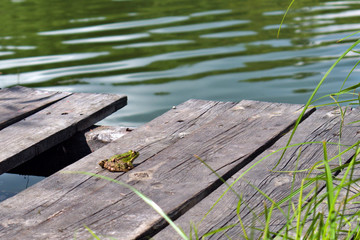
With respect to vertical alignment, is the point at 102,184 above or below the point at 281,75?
above

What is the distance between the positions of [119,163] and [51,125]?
873 millimetres

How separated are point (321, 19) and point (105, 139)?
5519mm

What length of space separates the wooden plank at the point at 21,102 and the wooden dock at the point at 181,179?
0.19 m

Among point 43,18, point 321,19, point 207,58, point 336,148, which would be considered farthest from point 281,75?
point 43,18

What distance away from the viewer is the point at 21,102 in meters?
3.77

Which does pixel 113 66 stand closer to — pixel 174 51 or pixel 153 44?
pixel 174 51

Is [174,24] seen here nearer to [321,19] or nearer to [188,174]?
[321,19]

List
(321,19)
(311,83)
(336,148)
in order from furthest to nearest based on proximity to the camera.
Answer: (321,19) → (311,83) → (336,148)

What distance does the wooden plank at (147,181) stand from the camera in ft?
7.09

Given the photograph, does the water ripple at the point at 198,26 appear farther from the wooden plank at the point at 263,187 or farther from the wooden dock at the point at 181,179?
the wooden plank at the point at 263,187

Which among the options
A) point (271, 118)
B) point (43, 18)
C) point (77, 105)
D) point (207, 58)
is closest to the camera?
point (271, 118)

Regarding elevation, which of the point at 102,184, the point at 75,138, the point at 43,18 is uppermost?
the point at 102,184

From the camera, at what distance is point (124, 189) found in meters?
2.42

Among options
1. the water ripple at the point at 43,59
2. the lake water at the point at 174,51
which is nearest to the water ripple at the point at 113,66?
the lake water at the point at 174,51
